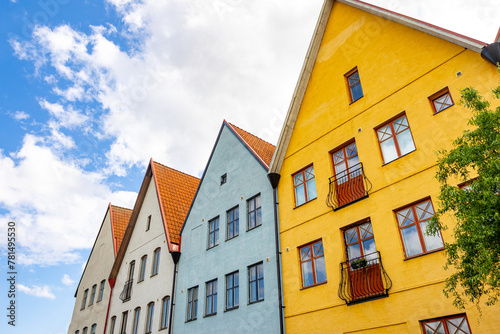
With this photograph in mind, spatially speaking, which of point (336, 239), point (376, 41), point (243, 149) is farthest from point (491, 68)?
point (243, 149)

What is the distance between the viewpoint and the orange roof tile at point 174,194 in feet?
84.1

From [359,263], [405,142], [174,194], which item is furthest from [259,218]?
[174,194]

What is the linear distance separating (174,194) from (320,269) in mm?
15967

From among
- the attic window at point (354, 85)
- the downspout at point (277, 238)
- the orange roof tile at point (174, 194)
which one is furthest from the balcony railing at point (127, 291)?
the attic window at point (354, 85)

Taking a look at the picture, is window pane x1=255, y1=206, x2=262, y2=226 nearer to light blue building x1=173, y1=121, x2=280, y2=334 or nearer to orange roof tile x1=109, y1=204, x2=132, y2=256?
light blue building x1=173, y1=121, x2=280, y2=334

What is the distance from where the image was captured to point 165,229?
2475 centimetres

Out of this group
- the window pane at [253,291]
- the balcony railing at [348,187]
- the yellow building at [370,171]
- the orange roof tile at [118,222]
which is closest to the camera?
the yellow building at [370,171]

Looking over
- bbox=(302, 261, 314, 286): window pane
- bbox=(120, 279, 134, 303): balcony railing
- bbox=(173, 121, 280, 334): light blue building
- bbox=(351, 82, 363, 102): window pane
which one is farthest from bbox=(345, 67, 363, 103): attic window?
bbox=(120, 279, 134, 303): balcony railing

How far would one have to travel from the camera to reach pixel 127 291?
27000mm

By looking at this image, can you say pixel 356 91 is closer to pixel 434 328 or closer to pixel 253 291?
pixel 434 328

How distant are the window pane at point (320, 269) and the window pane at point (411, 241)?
11.7ft

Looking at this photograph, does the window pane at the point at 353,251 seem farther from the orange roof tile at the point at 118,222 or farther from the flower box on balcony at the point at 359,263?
the orange roof tile at the point at 118,222

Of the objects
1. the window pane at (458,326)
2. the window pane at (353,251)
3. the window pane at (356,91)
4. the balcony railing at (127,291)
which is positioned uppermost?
the window pane at (356,91)

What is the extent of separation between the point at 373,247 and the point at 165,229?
1509cm
